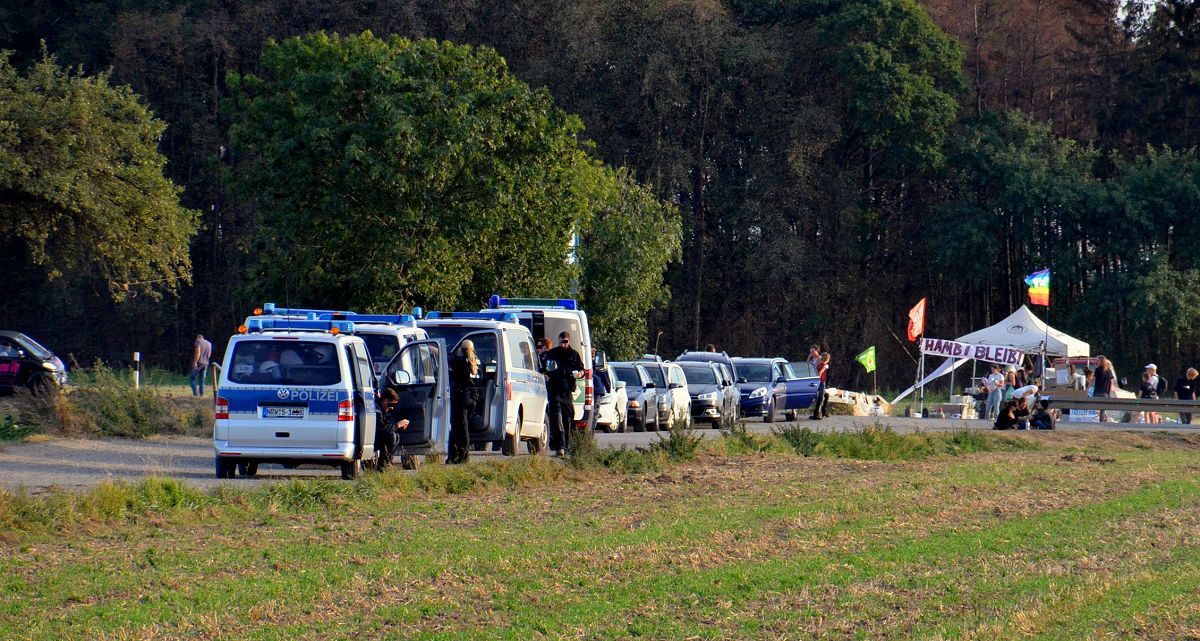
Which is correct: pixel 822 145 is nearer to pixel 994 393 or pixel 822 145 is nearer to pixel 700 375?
pixel 994 393

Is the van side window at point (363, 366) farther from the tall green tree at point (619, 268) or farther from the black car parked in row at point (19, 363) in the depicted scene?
the tall green tree at point (619, 268)

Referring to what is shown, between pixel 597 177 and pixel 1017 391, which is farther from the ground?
pixel 597 177

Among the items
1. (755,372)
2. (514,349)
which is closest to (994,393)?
(755,372)

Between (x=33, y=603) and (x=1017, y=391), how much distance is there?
26.9m

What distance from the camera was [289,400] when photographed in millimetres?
17188

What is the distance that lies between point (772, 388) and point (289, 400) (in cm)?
2243

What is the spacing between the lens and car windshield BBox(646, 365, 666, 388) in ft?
109

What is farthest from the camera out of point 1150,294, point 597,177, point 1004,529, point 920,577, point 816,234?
point 816,234

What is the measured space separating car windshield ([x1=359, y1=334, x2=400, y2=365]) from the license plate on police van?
3.24 metres

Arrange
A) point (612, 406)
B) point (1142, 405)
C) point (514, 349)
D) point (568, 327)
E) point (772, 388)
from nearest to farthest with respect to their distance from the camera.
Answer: point (514, 349) < point (568, 327) < point (612, 406) < point (1142, 405) < point (772, 388)

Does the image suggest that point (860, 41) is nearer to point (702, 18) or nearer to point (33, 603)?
point (702, 18)

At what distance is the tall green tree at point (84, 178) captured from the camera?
32375 millimetres

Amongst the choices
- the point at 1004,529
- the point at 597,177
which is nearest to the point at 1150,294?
the point at 597,177

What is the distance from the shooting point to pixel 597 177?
40.1m
